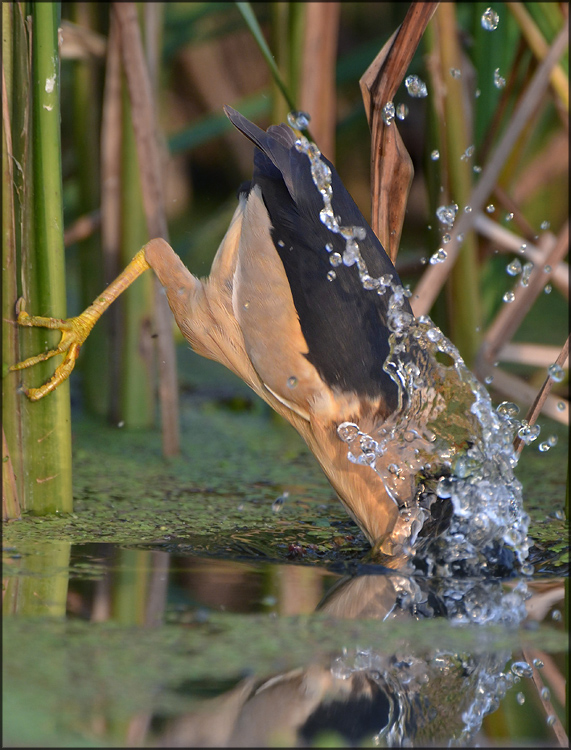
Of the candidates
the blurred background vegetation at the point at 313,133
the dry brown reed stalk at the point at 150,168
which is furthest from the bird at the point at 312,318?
the blurred background vegetation at the point at 313,133

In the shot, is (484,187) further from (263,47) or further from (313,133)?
(263,47)

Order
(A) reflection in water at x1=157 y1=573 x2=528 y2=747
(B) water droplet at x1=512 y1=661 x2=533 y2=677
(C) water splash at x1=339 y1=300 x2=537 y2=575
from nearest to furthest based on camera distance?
1. (A) reflection in water at x1=157 y1=573 x2=528 y2=747
2. (B) water droplet at x1=512 y1=661 x2=533 y2=677
3. (C) water splash at x1=339 y1=300 x2=537 y2=575

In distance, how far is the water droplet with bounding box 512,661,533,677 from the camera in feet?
3.58

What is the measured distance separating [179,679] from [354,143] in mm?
3348

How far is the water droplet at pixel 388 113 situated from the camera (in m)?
1.70

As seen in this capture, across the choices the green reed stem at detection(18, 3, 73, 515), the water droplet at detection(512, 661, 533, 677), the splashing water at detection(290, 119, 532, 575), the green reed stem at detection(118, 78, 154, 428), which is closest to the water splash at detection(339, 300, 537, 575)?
the splashing water at detection(290, 119, 532, 575)

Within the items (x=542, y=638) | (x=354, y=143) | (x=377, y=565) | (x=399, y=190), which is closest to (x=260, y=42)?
(x=399, y=190)

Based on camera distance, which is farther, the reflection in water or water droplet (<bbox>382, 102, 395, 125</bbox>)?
water droplet (<bbox>382, 102, 395, 125</bbox>)

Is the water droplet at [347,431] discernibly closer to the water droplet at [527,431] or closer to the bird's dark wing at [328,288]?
the bird's dark wing at [328,288]

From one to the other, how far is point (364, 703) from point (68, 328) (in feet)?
3.07

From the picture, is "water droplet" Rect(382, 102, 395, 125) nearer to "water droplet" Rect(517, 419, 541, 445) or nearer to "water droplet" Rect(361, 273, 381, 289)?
"water droplet" Rect(361, 273, 381, 289)

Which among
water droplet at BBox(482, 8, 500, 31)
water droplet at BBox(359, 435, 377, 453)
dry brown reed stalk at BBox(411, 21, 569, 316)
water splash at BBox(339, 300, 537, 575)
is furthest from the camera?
dry brown reed stalk at BBox(411, 21, 569, 316)

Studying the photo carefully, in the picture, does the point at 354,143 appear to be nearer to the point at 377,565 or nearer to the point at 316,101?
the point at 316,101

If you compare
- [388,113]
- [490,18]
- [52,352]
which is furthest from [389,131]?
[52,352]
